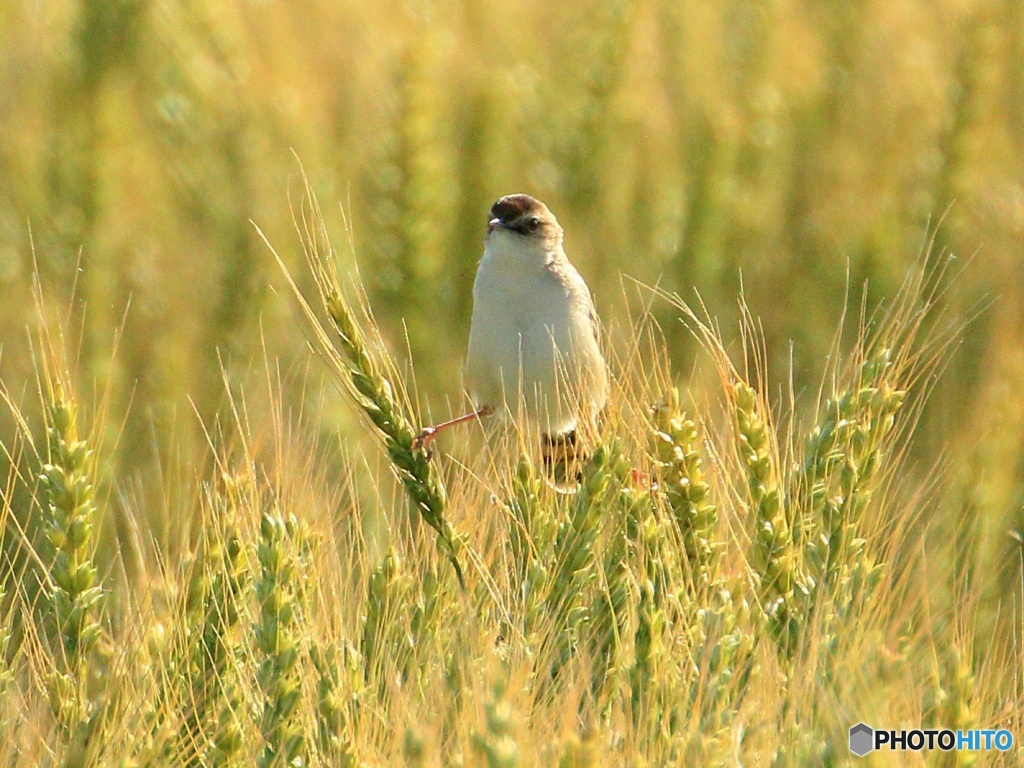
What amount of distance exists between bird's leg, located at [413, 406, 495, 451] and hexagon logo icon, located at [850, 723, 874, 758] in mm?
1244

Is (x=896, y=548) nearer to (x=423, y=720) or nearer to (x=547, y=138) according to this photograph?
(x=423, y=720)

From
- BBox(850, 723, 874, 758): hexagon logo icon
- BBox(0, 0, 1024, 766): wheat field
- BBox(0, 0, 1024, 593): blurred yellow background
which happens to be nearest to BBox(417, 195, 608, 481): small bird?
BBox(0, 0, 1024, 766): wheat field

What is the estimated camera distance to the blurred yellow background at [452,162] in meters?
7.18

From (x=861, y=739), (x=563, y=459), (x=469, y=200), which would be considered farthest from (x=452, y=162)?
(x=861, y=739)

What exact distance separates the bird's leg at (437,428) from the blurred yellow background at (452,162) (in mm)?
2301

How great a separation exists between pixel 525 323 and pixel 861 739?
2.51m

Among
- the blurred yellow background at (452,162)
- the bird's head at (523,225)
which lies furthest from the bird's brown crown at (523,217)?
the blurred yellow background at (452,162)

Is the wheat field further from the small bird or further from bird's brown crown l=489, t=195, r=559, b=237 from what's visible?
bird's brown crown l=489, t=195, r=559, b=237

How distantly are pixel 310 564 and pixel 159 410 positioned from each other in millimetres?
4099

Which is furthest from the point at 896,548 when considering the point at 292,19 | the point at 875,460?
the point at 292,19

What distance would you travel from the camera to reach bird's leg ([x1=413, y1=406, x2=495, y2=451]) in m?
3.20

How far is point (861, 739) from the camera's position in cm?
224

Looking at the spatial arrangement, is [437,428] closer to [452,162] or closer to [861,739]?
[861,739]

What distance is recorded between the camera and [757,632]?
2824 millimetres
